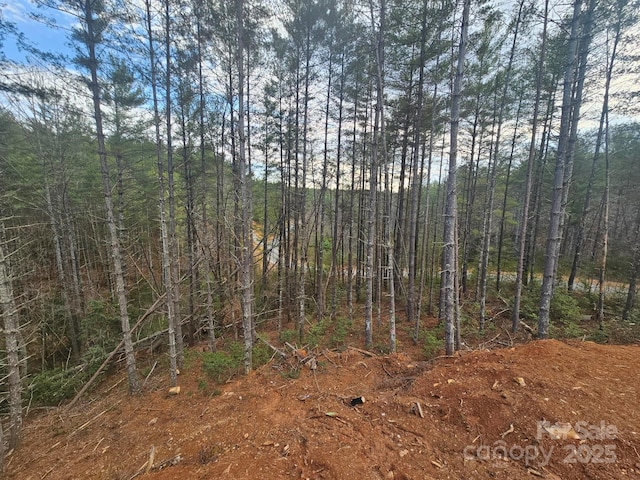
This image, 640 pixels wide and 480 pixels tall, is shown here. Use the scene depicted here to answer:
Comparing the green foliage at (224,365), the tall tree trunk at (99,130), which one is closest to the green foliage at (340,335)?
the green foliage at (224,365)

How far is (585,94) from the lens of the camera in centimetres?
1009

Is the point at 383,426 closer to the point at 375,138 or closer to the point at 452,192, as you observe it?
the point at 452,192

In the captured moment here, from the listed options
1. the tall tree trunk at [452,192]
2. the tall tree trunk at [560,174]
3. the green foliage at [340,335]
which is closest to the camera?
the tall tree trunk at [452,192]

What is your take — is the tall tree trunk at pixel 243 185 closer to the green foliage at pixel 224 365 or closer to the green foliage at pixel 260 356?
the green foliage at pixel 224 365

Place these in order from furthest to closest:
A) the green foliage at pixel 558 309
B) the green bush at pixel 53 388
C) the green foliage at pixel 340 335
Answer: the green foliage at pixel 558 309
the green foliage at pixel 340 335
the green bush at pixel 53 388

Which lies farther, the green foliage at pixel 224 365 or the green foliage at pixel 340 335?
the green foliage at pixel 340 335

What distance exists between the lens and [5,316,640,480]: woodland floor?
2.63 m

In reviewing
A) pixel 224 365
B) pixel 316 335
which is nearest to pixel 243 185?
pixel 224 365

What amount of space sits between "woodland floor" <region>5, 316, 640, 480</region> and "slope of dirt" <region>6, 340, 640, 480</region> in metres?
0.02

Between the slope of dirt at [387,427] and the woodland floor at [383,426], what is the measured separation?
0.05ft

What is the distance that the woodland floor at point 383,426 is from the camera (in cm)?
263

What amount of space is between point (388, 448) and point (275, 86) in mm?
10553

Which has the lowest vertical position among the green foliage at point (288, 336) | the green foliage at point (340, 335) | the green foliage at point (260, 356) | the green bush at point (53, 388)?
the green bush at point (53, 388)

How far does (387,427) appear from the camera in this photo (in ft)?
10.8
